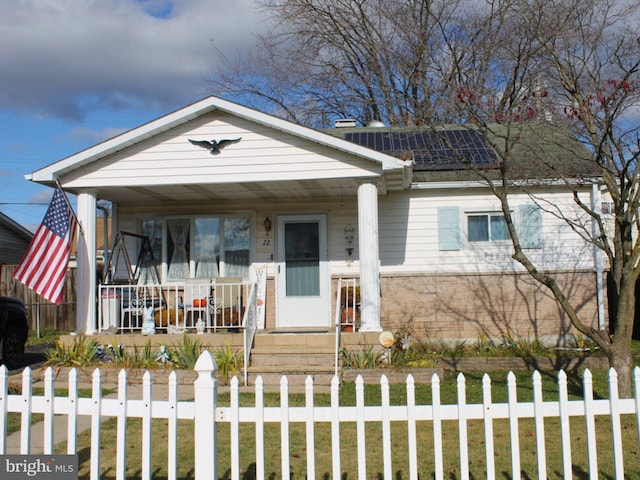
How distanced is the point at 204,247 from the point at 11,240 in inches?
657

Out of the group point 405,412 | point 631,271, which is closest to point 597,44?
point 631,271

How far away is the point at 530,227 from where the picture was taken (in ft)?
41.2

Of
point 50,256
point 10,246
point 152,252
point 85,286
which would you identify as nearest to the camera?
point 50,256

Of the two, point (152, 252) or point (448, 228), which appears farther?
point (152, 252)

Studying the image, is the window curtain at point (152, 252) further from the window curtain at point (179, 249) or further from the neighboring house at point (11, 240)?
the neighboring house at point (11, 240)

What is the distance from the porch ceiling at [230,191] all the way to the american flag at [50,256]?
1036 millimetres

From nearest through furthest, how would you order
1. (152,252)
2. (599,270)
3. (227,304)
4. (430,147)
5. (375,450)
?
(375,450) < (599,270) < (227,304) < (152,252) < (430,147)

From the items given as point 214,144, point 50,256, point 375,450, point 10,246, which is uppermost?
point 214,144

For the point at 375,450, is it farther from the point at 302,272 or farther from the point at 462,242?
the point at 462,242

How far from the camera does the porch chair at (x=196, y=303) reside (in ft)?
36.6

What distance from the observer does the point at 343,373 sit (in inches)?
385

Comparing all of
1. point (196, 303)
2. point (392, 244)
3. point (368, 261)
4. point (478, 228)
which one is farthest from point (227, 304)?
point (478, 228)

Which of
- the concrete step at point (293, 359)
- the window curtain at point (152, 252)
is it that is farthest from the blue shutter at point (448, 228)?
the window curtain at point (152, 252)

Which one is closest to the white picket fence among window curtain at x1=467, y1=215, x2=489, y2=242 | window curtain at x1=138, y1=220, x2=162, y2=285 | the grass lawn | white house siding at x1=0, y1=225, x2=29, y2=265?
the grass lawn
